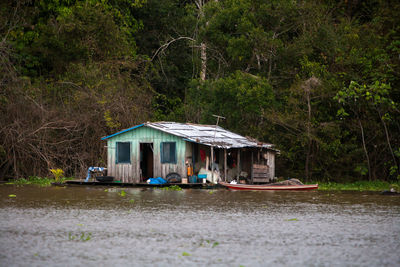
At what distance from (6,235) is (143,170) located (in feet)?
57.7

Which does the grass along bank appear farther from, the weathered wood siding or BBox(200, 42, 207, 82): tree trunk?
BBox(200, 42, 207, 82): tree trunk

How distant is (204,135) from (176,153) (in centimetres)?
205

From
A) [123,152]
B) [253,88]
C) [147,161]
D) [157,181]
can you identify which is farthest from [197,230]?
[253,88]

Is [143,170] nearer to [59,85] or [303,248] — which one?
[59,85]

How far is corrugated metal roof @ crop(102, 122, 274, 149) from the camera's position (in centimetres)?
2808

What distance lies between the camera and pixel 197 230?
15.1 meters

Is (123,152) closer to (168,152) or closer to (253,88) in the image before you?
(168,152)

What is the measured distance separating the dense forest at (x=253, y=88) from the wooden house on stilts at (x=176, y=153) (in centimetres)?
290

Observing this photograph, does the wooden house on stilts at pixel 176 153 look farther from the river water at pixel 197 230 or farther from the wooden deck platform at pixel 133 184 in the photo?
the river water at pixel 197 230

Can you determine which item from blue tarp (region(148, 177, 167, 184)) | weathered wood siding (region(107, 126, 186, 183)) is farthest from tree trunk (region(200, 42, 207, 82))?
blue tarp (region(148, 177, 167, 184))

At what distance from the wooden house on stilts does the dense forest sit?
2899mm

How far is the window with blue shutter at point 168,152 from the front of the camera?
94.6ft

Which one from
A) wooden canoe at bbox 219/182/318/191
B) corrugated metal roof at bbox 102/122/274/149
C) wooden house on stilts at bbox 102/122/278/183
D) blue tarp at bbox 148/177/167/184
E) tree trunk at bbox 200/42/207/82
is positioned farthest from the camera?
tree trunk at bbox 200/42/207/82

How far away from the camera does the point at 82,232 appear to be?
48.2 ft
